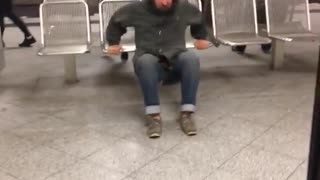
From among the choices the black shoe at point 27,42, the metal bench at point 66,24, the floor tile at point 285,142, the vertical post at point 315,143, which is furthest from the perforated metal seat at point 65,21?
the vertical post at point 315,143

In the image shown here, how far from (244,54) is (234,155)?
2.26 meters

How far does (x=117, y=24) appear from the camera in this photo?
311 centimetres

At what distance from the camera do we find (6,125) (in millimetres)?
3029

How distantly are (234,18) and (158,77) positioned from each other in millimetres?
1438

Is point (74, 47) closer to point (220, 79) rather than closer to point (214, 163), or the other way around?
point (220, 79)

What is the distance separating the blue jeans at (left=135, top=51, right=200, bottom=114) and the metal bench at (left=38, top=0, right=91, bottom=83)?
109 centimetres

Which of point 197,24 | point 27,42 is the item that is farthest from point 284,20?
point 27,42

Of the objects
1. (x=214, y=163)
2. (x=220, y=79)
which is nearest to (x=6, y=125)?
(x=214, y=163)

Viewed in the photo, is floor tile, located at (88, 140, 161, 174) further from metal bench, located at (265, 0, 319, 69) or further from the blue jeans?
metal bench, located at (265, 0, 319, 69)

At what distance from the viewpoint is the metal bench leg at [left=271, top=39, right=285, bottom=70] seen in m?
4.06

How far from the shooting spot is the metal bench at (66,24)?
3883 mm

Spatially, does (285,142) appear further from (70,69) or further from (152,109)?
(70,69)

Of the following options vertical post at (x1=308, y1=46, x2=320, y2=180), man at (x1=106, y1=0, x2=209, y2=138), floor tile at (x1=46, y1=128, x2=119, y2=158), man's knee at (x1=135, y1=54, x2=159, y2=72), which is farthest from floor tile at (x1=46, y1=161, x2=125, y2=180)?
vertical post at (x1=308, y1=46, x2=320, y2=180)

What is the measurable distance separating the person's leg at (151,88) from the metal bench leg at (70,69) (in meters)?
1.05
